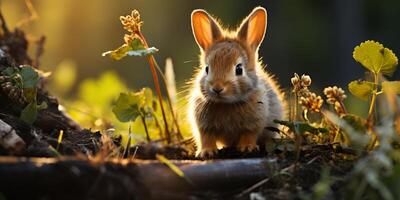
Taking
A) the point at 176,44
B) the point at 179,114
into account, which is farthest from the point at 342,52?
the point at 179,114

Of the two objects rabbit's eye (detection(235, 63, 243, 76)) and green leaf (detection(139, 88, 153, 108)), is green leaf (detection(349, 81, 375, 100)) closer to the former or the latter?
rabbit's eye (detection(235, 63, 243, 76))

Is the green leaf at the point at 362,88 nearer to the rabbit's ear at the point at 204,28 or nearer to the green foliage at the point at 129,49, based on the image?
the green foliage at the point at 129,49

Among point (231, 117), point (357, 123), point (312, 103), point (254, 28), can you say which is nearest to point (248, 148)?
point (231, 117)

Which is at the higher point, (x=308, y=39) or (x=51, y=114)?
(x=308, y=39)

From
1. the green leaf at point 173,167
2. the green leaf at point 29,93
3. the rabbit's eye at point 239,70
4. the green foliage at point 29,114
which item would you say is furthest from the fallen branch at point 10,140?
the rabbit's eye at point 239,70

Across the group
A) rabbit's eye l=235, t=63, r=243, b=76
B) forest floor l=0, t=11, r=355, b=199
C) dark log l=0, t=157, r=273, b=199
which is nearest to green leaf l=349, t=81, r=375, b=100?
forest floor l=0, t=11, r=355, b=199

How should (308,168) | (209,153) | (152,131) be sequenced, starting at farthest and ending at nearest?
(152,131) → (209,153) → (308,168)

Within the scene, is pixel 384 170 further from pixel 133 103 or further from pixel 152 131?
pixel 152 131

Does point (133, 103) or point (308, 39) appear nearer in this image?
point (133, 103)
